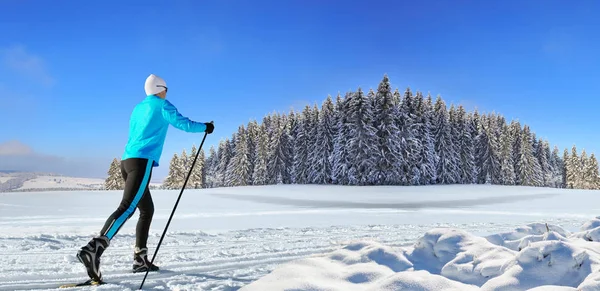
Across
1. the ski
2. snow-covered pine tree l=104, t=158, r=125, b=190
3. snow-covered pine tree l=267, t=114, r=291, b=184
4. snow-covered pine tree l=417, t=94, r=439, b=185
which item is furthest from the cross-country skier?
snow-covered pine tree l=104, t=158, r=125, b=190

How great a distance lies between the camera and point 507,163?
52719mm

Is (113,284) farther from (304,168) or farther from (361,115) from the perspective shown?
(304,168)

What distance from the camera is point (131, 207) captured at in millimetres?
3986

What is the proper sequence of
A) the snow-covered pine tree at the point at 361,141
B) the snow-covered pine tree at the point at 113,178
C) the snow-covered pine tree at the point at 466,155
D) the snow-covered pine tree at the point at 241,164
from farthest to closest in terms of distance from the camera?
the snow-covered pine tree at the point at 241,164 < the snow-covered pine tree at the point at 113,178 < the snow-covered pine tree at the point at 466,155 < the snow-covered pine tree at the point at 361,141

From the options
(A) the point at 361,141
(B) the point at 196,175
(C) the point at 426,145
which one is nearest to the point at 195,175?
(B) the point at 196,175

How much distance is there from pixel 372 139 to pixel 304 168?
37.6 feet

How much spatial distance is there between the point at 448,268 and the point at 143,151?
3149 mm

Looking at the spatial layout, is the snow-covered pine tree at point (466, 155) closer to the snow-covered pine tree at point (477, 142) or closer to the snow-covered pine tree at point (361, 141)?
the snow-covered pine tree at point (477, 142)

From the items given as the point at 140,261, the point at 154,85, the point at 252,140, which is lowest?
the point at 140,261

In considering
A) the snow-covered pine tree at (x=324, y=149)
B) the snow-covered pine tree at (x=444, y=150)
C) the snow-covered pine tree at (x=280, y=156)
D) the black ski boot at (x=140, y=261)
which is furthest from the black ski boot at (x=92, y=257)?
the snow-covered pine tree at (x=280, y=156)

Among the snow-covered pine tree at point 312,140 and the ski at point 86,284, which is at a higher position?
the snow-covered pine tree at point 312,140

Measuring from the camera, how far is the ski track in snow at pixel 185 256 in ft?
12.3

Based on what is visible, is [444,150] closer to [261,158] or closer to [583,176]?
[261,158]

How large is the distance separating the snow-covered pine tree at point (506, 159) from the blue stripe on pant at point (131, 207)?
54.8m
